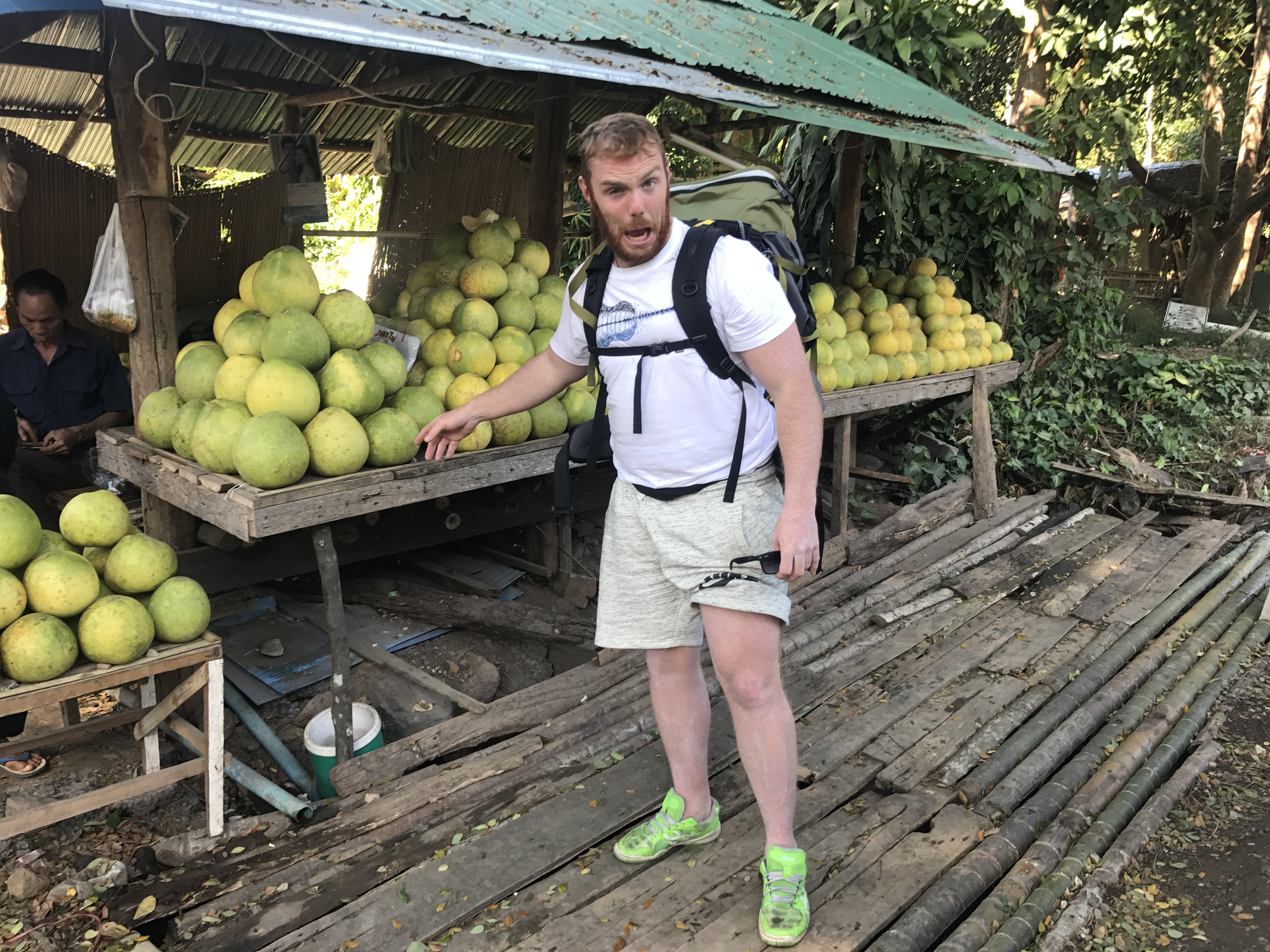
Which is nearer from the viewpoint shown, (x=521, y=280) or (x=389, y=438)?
(x=389, y=438)

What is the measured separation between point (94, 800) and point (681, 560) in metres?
1.95

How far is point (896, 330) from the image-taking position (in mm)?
6078

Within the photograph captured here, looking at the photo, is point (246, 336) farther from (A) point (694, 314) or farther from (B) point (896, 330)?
Result: (B) point (896, 330)

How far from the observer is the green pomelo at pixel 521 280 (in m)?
4.35

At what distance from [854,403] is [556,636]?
89.6 inches

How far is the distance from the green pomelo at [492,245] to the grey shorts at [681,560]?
81.4 inches

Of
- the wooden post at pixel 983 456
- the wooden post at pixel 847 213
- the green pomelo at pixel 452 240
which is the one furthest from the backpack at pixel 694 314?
the wooden post at pixel 983 456

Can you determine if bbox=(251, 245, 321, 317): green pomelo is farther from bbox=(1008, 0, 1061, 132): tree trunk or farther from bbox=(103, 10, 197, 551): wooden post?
bbox=(1008, 0, 1061, 132): tree trunk

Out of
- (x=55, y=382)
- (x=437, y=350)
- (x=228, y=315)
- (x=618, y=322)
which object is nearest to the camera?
(x=618, y=322)

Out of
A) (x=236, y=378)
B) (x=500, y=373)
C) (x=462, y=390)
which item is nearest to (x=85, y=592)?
(x=236, y=378)

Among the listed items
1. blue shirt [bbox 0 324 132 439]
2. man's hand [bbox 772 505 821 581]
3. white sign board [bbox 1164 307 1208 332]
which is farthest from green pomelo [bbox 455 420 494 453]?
white sign board [bbox 1164 307 1208 332]

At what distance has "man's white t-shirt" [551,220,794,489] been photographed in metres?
2.22

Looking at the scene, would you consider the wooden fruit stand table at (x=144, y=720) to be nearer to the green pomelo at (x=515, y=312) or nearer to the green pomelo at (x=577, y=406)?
the green pomelo at (x=577, y=406)

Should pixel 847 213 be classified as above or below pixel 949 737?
above
